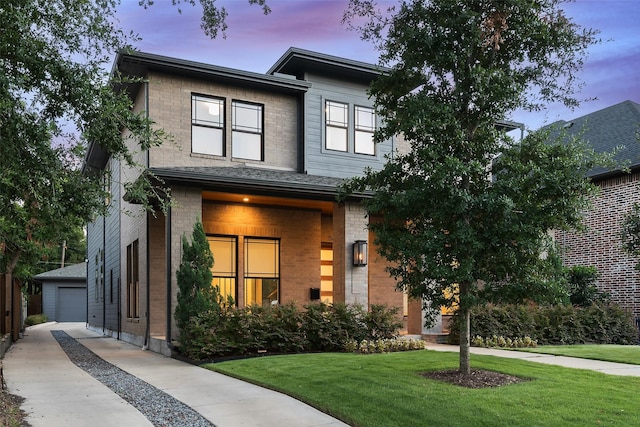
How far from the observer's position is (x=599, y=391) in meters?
7.81

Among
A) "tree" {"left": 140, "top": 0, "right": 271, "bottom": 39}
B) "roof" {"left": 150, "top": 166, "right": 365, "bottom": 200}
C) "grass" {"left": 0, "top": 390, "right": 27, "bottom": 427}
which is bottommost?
"grass" {"left": 0, "top": 390, "right": 27, "bottom": 427}

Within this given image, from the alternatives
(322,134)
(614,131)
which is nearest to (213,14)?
(322,134)

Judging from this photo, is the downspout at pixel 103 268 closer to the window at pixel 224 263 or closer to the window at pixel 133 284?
the window at pixel 133 284

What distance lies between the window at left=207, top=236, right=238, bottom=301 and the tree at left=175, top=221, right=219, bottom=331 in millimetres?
3515

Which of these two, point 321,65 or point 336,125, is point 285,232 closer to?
point 336,125

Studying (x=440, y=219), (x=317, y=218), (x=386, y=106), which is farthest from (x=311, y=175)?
(x=440, y=219)

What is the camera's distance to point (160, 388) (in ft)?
30.2

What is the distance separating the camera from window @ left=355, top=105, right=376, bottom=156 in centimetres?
1775

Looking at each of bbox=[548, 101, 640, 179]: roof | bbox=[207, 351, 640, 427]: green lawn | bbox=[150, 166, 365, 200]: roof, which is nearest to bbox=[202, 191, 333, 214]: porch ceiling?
bbox=[150, 166, 365, 200]: roof

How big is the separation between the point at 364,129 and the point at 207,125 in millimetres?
4872

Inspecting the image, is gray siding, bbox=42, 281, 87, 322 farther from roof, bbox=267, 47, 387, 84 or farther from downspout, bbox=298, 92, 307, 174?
roof, bbox=267, 47, 387, 84

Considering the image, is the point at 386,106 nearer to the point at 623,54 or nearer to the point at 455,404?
the point at 455,404

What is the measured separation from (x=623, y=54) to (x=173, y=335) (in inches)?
837

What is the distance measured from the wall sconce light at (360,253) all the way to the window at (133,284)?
7.09 metres
